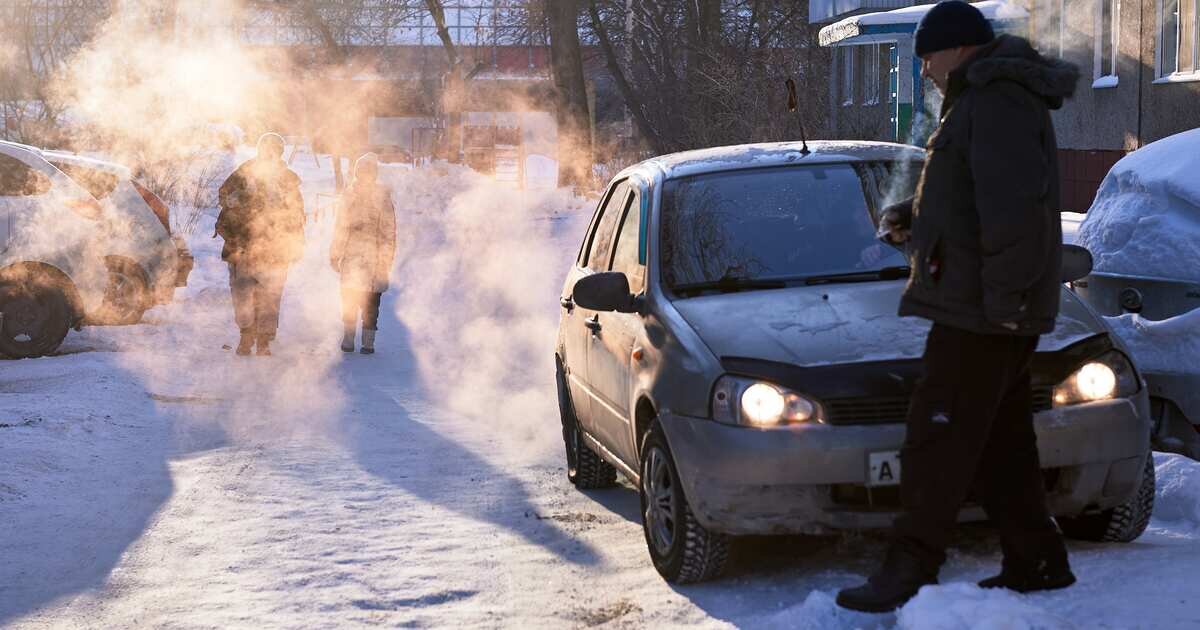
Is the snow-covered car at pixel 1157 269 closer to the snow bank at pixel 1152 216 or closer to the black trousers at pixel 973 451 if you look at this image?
the snow bank at pixel 1152 216

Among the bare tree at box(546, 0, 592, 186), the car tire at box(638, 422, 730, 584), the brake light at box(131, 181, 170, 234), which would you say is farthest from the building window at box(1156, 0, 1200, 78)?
the bare tree at box(546, 0, 592, 186)

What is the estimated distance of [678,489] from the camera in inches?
227

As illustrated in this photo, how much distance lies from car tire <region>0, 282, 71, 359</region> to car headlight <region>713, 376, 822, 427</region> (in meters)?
9.77

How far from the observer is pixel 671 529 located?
5961 mm

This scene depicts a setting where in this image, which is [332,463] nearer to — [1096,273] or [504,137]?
[1096,273]

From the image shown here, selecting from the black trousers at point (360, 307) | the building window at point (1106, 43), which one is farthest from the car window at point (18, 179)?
the building window at point (1106, 43)

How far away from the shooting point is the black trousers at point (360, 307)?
14602 millimetres

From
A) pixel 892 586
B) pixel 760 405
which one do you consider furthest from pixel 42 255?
pixel 892 586

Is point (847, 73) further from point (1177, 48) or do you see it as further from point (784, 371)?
point (784, 371)

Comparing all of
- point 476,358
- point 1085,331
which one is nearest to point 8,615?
point 1085,331

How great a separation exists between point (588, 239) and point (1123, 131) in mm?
13713

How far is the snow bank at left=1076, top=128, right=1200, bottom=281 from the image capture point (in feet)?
23.6

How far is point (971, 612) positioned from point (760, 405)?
1.20 metres

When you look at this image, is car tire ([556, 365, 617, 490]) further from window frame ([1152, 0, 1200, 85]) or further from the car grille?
window frame ([1152, 0, 1200, 85])
